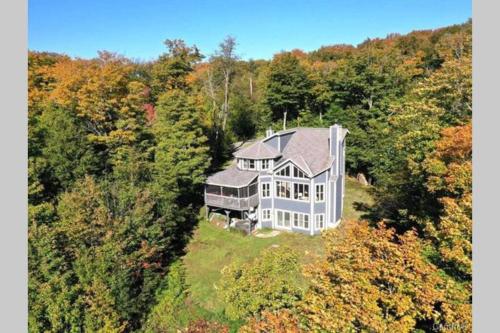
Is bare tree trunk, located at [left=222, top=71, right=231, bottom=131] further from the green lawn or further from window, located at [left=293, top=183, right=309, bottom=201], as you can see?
window, located at [left=293, top=183, right=309, bottom=201]

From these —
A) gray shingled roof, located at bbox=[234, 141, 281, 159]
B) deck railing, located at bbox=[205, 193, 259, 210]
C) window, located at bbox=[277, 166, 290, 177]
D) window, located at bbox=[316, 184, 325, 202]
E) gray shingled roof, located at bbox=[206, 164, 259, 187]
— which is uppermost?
gray shingled roof, located at bbox=[234, 141, 281, 159]

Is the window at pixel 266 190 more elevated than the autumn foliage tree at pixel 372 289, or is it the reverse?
the window at pixel 266 190

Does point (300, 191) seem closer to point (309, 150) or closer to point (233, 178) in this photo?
point (309, 150)

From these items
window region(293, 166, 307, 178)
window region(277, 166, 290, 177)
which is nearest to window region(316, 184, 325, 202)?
window region(293, 166, 307, 178)

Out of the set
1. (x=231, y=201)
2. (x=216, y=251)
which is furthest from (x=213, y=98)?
(x=216, y=251)

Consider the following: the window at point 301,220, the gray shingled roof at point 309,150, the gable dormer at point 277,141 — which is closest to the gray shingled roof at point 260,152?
the gable dormer at point 277,141

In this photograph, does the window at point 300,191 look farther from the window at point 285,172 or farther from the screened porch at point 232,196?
the screened porch at point 232,196

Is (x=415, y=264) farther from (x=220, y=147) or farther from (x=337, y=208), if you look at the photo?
(x=220, y=147)

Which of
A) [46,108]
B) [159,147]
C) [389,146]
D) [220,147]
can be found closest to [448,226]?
[389,146]
